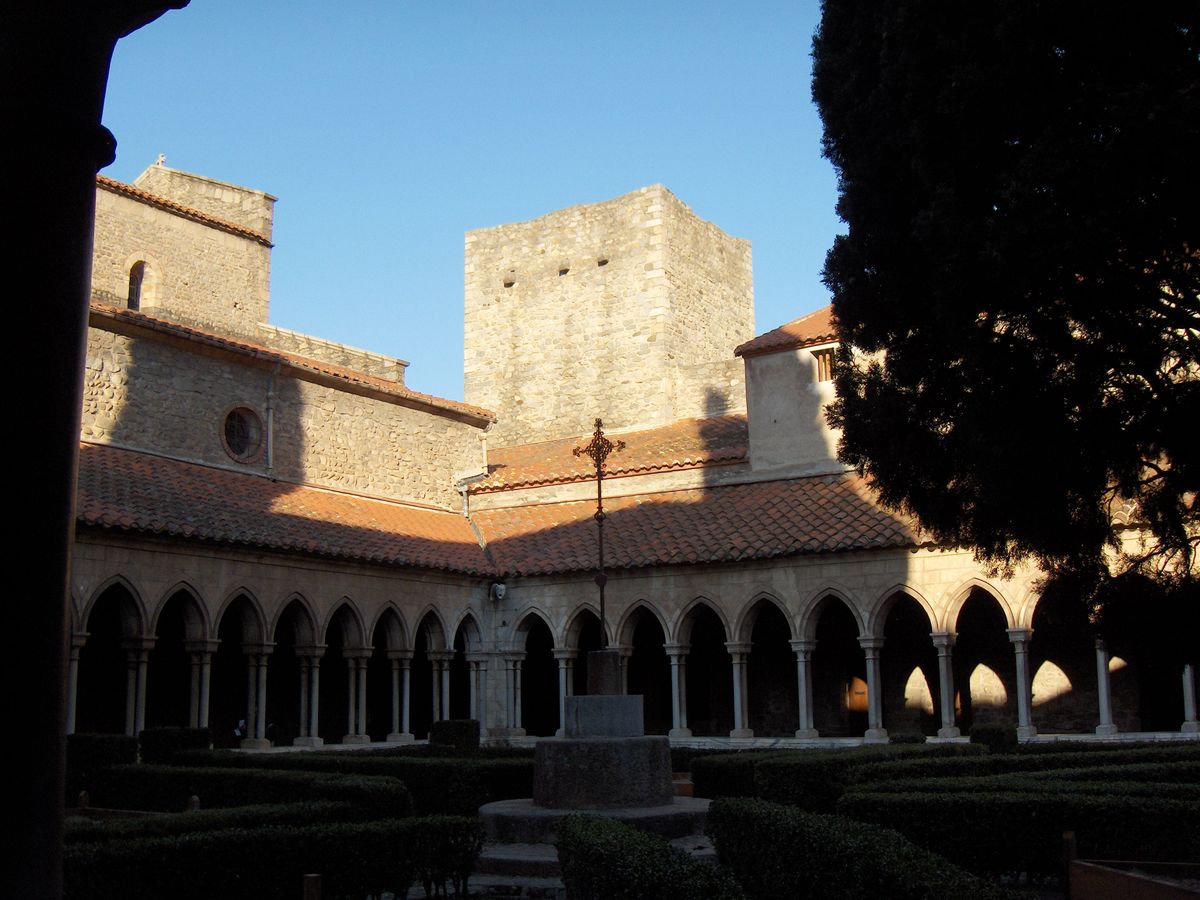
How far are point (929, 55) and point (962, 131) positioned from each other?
1.75 ft

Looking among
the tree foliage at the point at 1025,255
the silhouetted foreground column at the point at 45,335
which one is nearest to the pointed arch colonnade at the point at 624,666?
the tree foliage at the point at 1025,255

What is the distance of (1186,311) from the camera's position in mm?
7133

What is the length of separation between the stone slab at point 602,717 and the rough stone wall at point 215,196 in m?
19.6

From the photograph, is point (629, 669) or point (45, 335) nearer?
point (45, 335)

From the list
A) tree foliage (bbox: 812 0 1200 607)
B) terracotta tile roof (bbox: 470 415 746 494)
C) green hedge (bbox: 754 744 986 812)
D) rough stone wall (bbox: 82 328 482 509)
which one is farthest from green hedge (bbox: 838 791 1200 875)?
terracotta tile roof (bbox: 470 415 746 494)

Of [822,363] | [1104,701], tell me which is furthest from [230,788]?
[822,363]

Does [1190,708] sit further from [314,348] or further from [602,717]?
[314,348]

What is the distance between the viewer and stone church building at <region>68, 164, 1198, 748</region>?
18.5 m

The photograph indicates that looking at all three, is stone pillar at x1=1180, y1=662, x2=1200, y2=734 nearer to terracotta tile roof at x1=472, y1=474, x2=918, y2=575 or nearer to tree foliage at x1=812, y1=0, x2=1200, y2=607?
terracotta tile roof at x1=472, y1=474, x2=918, y2=575

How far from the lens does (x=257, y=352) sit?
2117 centimetres

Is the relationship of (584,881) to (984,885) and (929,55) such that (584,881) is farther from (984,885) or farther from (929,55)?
(929,55)

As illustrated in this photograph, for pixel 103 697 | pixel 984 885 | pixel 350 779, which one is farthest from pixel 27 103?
pixel 103 697

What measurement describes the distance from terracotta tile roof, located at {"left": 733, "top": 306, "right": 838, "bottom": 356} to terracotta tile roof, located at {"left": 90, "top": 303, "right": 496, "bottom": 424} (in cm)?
632

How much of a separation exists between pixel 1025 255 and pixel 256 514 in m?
15.1
